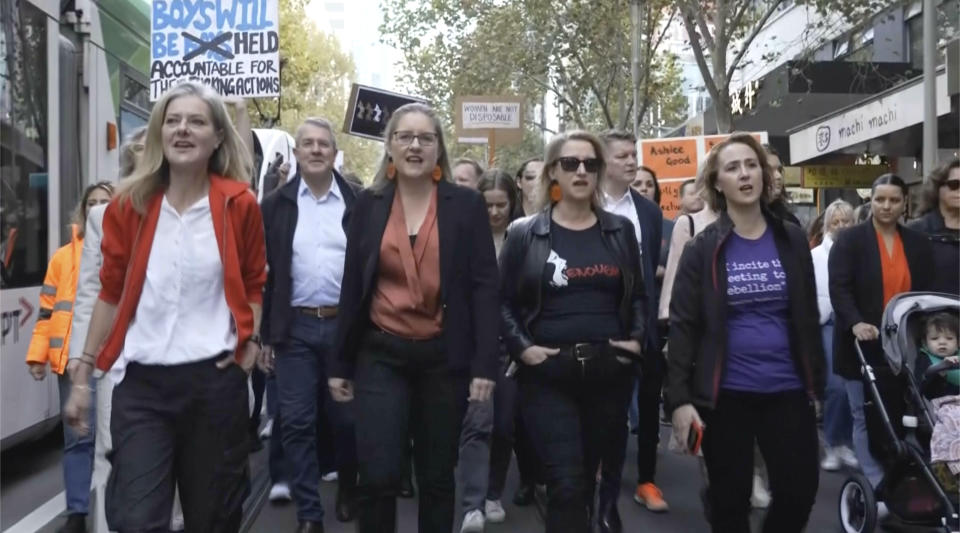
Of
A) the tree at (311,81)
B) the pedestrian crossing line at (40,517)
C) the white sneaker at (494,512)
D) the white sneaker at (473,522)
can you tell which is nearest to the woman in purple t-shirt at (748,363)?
Answer: the white sneaker at (473,522)

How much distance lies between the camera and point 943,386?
22.2ft

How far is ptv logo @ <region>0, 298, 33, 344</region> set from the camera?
8.23 metres

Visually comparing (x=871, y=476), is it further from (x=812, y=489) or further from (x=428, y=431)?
(x=428, y=431)

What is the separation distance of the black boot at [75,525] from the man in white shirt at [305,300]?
110 centimetres

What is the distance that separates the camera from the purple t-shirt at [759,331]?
5273 millimetres

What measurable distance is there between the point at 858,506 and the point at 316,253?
323 centimetres

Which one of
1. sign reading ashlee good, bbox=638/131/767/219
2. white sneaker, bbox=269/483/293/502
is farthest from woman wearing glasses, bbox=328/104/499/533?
sign reading ashlee good, bbox=638/131/767/219

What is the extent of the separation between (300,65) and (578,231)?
33902 millimetres

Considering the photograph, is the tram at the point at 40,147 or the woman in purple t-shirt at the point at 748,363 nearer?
the woman in purple t-shirt at the point at 748,363

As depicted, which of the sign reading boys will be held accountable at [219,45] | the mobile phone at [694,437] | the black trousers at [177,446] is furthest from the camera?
the sign reading boys will be held accountable at [219,45]

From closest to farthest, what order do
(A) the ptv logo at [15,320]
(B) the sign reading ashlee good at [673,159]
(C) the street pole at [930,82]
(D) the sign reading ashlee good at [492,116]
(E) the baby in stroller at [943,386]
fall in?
(E) the baby in stroller at [943,386] → (A) the ptv logo at [15,320] → (C) the street pole at [930,82] → (B) the sign reading ashlee good at [673,159] → (D) the sign reading ashlee good at [492,116]

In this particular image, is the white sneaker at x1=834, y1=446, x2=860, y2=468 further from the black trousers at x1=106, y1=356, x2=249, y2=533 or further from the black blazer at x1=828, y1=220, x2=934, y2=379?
the black trousers at x1=106, y1=356, x2=249, y2=533

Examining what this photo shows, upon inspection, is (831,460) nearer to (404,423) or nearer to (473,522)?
(473,522)

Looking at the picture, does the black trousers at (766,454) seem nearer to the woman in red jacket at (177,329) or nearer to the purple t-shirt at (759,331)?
the purple t-shirt at (759,331)
